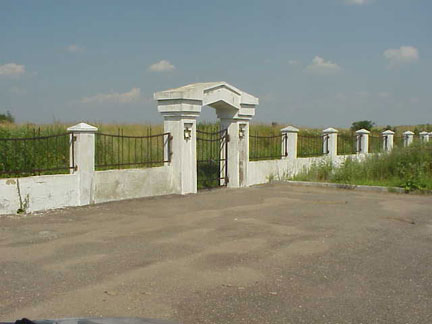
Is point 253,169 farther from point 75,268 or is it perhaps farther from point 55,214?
point 75,268

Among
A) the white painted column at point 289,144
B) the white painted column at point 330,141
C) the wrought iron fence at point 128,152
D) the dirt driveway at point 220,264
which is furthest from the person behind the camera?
the white painted column at point 330,141

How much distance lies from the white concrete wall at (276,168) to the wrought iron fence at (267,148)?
0.48 m

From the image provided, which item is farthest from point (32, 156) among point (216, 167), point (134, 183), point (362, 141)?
point (362, 141)

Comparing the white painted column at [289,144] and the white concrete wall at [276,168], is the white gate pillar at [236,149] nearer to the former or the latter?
the white concrete wall at [276,168]

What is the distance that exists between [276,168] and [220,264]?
10.2 metres

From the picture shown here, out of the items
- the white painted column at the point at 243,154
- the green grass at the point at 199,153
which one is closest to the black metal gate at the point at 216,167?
the green grass at the point at 199,153

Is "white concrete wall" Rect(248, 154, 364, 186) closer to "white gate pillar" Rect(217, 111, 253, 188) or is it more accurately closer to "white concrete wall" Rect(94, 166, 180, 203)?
Answer: "white gate pillar" Rect(217, 111, 253, 188)

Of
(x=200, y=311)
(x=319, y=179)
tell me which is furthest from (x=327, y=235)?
(x=319, y=179)

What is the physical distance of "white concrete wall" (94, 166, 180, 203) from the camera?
1055cm

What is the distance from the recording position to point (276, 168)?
52.4 feet

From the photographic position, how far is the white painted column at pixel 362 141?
21.3 m

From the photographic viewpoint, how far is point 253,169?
14.9 meters

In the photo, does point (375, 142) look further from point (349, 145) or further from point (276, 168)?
point (276, 168)

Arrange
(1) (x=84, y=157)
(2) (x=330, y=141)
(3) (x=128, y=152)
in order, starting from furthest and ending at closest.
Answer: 1. (2) (x=330, y=141)
2. (3) (x=128, y=152)
3. (1) (x=84, y=157)
